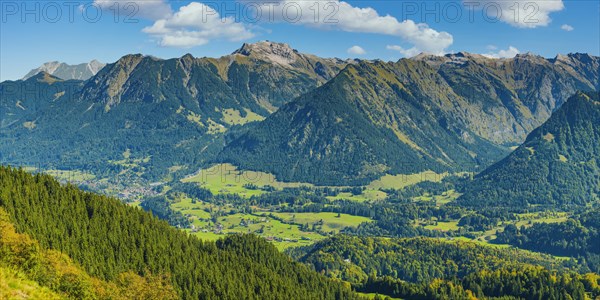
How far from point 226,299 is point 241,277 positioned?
21478 mm

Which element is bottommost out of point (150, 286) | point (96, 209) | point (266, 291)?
point (266, 291)

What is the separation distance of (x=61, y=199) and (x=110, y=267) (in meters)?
33.9

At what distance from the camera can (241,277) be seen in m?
174

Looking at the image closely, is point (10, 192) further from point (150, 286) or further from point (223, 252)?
point (223, 252)

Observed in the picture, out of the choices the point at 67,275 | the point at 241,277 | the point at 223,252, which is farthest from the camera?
the point at 223,252

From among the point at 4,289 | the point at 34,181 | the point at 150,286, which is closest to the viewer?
the point at 4,289

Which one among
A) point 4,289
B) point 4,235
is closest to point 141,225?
point 4,235

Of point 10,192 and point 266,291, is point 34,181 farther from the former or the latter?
point 266,291

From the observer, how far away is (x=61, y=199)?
15888 cm

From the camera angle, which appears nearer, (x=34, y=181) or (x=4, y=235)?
(x=4, y=235)

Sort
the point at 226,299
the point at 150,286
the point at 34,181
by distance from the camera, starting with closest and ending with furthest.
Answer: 1. the point at 150,286
2. the point at 226,299
3. the point at 34,181

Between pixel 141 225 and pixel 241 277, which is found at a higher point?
pixel 141 225

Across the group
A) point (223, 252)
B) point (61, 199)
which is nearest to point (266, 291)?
point (223, 252)

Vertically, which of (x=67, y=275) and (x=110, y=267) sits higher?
(x=67, y=275)
